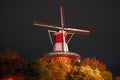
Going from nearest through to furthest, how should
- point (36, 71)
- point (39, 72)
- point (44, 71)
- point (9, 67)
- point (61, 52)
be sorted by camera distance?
point (39, 72) → point (36, 71) → point (44, 71) → point (9, 67) → point (61, 52)

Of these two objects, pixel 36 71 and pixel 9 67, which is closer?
pixel 36 71

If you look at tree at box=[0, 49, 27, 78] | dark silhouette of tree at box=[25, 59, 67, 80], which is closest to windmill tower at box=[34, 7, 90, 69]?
dark silhouette of tree at box=[25, 59, 67, 80]

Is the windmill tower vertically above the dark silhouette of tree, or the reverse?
the windmill tower

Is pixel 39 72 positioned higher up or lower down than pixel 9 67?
lower down

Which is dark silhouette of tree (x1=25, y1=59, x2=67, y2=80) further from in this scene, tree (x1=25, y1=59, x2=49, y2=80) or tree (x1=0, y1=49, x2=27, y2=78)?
tree (x1=0, y1=49, x2=27, y2=78)

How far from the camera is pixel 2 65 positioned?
223 feet

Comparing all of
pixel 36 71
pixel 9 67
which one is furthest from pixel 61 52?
pixel 9 67

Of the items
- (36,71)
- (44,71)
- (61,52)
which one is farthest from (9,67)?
(61,52)

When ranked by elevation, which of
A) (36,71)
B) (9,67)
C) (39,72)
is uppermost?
(9,67)

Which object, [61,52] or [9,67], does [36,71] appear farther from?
[61,52]

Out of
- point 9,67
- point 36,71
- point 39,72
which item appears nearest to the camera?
point 39,72

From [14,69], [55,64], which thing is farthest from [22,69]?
[55,64]

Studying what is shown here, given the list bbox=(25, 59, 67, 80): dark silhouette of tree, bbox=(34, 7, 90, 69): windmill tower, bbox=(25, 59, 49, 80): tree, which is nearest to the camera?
bbox=(25, 59, 49, 80): tree

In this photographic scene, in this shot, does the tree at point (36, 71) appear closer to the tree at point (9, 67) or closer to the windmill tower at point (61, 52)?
the tree at point (9, 67)
